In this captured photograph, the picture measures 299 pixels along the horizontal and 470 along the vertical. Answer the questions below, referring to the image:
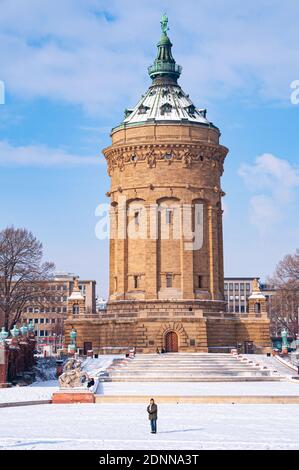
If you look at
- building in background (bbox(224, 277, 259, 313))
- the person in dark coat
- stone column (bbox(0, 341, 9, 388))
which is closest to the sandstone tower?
stone column (bbox(0, 341, 9, 388))

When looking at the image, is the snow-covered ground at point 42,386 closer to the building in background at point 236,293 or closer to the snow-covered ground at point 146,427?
the snow-covered ground at point 146,427

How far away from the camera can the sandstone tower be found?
7400 cm

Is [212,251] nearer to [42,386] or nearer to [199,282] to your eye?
[199,282]

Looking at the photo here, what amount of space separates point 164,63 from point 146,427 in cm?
6036

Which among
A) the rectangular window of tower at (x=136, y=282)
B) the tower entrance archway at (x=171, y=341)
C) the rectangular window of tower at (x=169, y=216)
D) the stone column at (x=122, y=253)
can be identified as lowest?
the tower entrance archway at (x=171, y=341)

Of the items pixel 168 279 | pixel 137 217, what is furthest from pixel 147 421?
pixel 137 217

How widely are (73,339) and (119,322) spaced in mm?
4863

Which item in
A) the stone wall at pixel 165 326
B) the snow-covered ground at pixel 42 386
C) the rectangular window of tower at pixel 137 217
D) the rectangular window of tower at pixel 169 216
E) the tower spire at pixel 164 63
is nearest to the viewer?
the snow-covered ground at pixel 42 386

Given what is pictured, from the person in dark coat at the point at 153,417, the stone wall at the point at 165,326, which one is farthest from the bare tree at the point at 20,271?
the person in dark coat at the point at 153,417

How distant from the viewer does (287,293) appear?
8831 cm

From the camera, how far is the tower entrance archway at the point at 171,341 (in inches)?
2697

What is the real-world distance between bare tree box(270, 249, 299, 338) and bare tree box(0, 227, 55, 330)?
30148 mm
